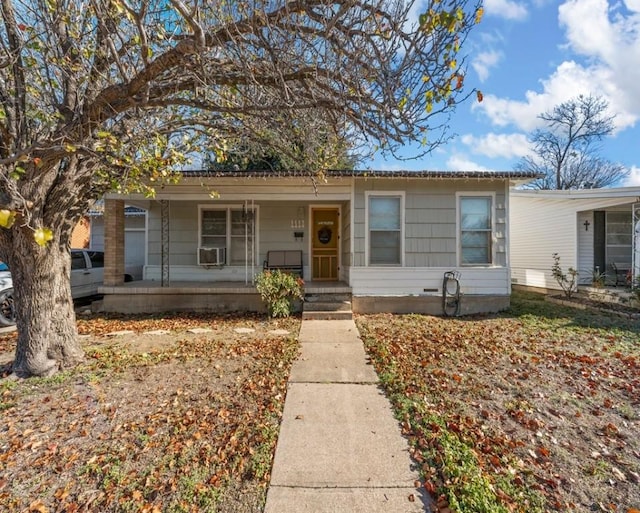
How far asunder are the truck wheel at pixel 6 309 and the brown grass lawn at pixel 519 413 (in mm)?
6749

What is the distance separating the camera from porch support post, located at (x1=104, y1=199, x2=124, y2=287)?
7.54 metres

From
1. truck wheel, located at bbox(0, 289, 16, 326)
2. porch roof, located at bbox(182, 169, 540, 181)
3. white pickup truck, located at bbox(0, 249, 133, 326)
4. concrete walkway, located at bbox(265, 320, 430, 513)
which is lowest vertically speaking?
concrete walkway, located at bbox(265, 320, 430, 513)

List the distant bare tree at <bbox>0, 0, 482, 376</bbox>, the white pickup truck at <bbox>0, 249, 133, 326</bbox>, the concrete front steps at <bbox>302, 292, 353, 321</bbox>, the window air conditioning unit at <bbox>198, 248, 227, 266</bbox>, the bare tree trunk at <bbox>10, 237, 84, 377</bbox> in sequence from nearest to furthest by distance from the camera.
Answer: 1. the distant bare tree at <bbox>0, 0, 482, 376</bbox>
2. the bare tree trunk at <bbox>10, 237, 84, 377</bbox>
3. the concrete front steps at <bbox>302, 292, 353, 321</bbox>
4. the white pickup truck at <bbox>0, 249, 133, 326</bbox>
5. the window air conditioning unit at <bbox>198, 248, 227, 266</bbox>

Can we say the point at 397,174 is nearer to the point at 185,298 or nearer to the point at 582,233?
the point at 185,298

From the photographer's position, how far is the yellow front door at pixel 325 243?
31.0 ft

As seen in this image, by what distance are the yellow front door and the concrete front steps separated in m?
2.09

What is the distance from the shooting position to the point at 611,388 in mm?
3627

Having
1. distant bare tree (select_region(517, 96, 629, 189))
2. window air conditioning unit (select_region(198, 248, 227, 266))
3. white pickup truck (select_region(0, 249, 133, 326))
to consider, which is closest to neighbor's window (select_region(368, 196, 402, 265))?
window air conditioning unit (select_region(198, 248, 227, 266))

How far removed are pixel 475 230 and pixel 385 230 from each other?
79.7 inches

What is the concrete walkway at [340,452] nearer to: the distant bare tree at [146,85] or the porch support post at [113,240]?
the distant bare tree at [146,85]

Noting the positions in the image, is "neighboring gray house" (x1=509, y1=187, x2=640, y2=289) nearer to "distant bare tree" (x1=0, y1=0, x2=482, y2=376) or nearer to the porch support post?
"distant bare tree" (x1=0, y1=0, x2=482, y2=376)

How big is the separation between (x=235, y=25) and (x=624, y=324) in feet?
26.5

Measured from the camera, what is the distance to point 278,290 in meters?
6.88

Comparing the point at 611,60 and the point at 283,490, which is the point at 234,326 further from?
the point at 611,60
